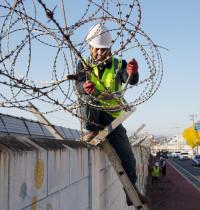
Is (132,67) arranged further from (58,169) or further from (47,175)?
(47,175)

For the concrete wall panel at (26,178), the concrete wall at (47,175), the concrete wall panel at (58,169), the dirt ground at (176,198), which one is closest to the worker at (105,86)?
the concrete wall at (47,175)

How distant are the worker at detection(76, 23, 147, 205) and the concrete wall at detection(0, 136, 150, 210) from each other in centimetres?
33

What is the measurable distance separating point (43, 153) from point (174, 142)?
17201 cm

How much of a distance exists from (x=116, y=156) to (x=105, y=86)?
1.06 meters

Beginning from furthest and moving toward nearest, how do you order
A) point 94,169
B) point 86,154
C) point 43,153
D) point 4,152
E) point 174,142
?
point 174,142, point 94,169, point 86,154, point 43,153, point 4,152

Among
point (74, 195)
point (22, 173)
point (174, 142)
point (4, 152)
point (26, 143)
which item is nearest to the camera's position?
point (4, 152)

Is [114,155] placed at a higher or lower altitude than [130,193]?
higher

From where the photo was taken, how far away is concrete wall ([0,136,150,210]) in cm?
208

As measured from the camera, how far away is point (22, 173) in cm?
222

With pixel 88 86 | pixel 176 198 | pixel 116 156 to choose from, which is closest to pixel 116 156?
pixel 116 156

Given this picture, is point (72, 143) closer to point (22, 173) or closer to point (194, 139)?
point (22, 173)

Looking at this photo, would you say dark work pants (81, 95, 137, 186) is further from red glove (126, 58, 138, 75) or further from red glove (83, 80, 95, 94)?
red glove (83, 80, 95, 94)

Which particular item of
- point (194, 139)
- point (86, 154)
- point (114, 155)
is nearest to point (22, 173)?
point (86, 154)

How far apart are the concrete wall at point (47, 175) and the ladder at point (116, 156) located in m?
0.16
